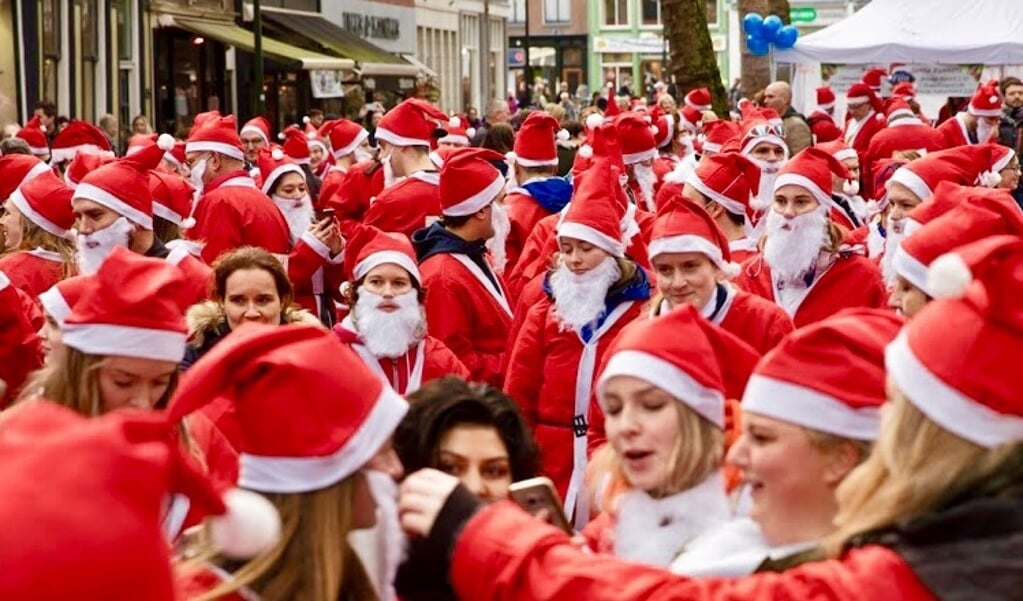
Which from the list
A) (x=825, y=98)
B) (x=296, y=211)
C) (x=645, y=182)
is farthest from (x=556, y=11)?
(x=296, y=211)

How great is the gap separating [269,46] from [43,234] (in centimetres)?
3471

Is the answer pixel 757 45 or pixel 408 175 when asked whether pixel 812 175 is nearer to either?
pixel 408 175

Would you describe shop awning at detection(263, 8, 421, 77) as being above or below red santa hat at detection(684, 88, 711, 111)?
above

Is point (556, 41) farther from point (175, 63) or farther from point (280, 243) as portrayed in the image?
point (280, 243)

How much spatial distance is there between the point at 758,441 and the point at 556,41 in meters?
96.9

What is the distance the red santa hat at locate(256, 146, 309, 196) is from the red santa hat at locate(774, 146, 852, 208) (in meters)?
4.63

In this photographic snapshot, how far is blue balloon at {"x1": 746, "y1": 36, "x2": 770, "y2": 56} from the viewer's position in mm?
26250

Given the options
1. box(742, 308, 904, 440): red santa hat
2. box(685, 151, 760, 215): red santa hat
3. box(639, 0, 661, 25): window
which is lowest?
box(742, 308, 904, 440): red santa hat

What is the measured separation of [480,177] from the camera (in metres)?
10.6

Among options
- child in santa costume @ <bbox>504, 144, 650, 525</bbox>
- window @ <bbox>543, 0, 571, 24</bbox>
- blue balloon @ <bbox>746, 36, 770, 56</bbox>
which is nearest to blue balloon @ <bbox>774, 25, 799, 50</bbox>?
blue balloon @ <bbox>746, 36, 770, 56</bbox>

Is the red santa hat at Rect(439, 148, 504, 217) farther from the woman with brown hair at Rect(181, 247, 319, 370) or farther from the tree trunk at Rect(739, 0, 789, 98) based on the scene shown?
the tree trunk at Rect(739, 0, 789, 98)

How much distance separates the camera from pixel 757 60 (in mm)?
28953

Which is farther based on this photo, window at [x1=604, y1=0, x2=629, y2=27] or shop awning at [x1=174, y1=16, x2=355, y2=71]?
window at [x1=604, y1=0, x2=629, y2=27]

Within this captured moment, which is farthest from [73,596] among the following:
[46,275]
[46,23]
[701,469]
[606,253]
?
[46,23]
